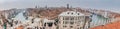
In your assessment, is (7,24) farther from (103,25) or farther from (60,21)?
(103,25)

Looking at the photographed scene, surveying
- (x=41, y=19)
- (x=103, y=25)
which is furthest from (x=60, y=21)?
(x=103, y=25)

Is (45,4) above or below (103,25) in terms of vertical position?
above

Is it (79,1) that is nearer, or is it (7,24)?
(79,1)

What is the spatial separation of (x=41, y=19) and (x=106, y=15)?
30 cm

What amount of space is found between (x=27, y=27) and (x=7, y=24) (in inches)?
4.3

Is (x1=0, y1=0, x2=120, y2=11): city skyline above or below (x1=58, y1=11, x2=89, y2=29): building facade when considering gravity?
above

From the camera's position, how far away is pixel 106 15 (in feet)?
5.31

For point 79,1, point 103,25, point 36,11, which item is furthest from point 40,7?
point 103,25

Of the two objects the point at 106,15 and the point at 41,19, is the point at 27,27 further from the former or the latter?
the point at 106,15

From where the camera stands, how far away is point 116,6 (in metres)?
1.59

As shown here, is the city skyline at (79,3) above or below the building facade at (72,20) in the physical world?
above

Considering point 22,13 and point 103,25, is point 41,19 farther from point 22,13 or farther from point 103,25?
point 103,25

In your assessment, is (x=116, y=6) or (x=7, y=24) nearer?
(x=116, y=6)

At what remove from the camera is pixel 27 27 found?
1.66 metres
